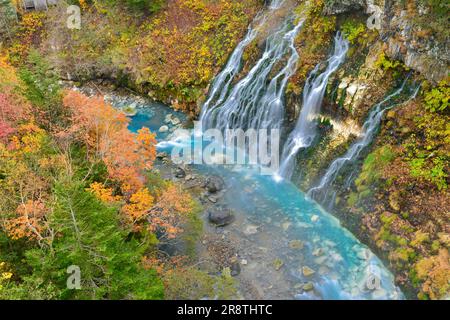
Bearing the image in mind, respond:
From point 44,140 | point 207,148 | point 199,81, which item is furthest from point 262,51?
point 44,140

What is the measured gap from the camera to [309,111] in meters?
23.6

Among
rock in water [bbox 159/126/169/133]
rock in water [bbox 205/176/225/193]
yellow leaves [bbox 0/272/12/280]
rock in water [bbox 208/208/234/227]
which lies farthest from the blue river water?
yellow leaves [bbox 0/272/12/280]

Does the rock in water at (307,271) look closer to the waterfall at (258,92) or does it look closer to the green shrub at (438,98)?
the green shrub at (438,98)

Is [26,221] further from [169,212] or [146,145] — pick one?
[146,145]

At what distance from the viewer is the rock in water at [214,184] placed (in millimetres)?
23109

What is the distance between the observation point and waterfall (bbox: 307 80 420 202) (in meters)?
20.6

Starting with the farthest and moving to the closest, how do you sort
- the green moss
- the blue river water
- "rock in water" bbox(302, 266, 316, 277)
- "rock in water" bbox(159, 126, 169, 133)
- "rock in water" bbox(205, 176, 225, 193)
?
"rock in water" bbox(159, 126, 169, 133)
the green moss
"rock in water" bbox(205, 176, 225, 193)
"rock in water" bbox(302, 266, 316, 277)
the blue river water

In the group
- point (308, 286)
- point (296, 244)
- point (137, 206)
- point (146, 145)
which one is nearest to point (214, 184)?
point (146, 145)

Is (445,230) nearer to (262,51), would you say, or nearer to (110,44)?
(262,51)

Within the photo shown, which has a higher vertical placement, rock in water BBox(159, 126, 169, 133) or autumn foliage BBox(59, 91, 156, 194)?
autumn foliage BBox(59, 91, 156, 194)

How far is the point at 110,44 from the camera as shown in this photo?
3788 cm

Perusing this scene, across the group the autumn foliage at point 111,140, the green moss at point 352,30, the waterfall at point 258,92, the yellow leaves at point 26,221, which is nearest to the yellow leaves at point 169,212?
the autumn foliage at point 111,140

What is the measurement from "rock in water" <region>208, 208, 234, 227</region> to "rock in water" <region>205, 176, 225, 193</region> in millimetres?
2124

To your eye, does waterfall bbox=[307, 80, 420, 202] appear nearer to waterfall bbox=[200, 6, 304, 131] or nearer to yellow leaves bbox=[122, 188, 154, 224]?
waterfall bbox=[200, 6, 304, 131]
